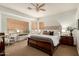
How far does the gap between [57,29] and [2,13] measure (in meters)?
3.18

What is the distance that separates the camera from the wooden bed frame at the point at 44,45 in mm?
3135

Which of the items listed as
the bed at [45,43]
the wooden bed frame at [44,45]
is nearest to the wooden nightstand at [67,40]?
the bed at [45,43]

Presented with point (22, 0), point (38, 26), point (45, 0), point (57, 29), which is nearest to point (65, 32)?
point (57, 29)

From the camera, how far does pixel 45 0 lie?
2.32 m

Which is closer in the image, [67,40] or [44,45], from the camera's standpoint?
[44,45]

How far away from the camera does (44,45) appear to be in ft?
11.1

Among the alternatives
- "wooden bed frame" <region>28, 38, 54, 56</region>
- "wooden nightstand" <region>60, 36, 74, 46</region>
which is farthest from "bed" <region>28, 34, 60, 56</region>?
"wooden nightstand" <region>60, 36, 74, 46</region>

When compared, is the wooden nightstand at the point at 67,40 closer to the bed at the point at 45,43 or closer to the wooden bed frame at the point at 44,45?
the bed at the point at 45,43

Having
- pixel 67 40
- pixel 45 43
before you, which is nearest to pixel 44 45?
pixel 45 43

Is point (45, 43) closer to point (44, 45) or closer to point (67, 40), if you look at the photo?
point (44, 45)

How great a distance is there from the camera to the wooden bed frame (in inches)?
123

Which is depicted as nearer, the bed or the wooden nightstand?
the bed

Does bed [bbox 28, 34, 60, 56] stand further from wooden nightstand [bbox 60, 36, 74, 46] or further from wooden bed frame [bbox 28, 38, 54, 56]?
wooden nightstand [bbox 60, 36, 74, 46]

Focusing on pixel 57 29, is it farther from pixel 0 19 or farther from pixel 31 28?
pixel 0 19
